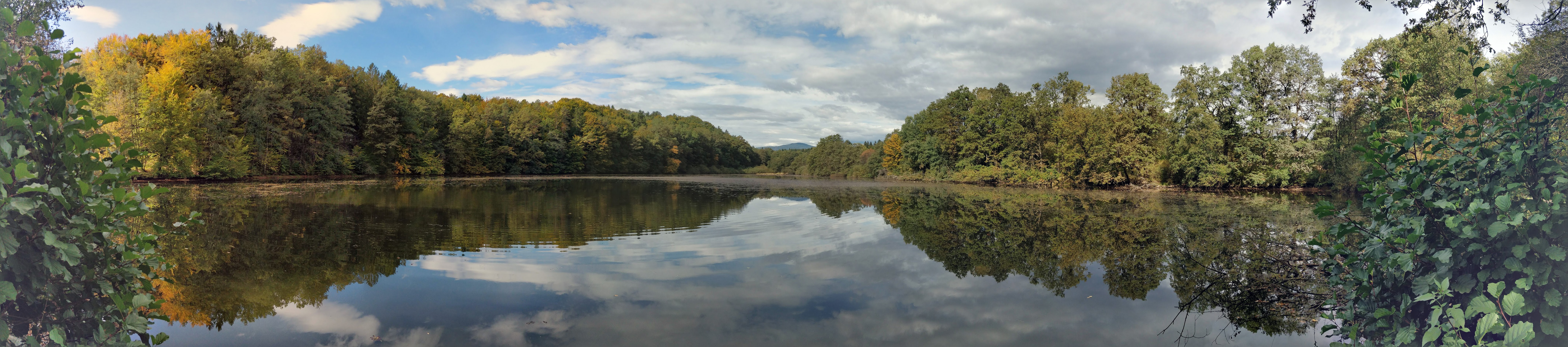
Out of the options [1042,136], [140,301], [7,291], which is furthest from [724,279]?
[1042,136]

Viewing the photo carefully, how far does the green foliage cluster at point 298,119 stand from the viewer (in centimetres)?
2812

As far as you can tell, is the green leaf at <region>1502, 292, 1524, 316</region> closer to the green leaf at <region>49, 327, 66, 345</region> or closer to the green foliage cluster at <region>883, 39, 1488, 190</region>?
the green leaf at <region>49, 327, 66, 345</region>

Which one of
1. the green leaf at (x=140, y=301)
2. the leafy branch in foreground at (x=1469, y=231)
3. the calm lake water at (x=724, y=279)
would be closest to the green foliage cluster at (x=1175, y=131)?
the calm lake water at (x=724, y=279)

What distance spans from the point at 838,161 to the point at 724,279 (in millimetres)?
77341

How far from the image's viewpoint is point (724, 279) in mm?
7219

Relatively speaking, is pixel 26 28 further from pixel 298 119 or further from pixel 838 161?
pixel 838 161

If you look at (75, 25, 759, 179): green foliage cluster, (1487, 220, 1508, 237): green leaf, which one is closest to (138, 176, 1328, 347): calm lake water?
(1487, 220, 1508, 237): green leaf

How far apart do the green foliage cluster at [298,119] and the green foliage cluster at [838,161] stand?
96.8 ft

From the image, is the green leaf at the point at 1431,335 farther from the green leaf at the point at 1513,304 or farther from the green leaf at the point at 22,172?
the green leaf at the point at 22,172

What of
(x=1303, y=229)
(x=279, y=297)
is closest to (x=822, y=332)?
(x=279, y=297)

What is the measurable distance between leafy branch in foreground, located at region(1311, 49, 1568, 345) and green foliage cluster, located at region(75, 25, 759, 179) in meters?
15.7

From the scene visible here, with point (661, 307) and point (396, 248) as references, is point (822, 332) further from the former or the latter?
point (396, 248)

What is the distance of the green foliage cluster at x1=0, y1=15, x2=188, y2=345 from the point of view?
8.11 feet

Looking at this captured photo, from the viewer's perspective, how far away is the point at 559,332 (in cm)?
499
